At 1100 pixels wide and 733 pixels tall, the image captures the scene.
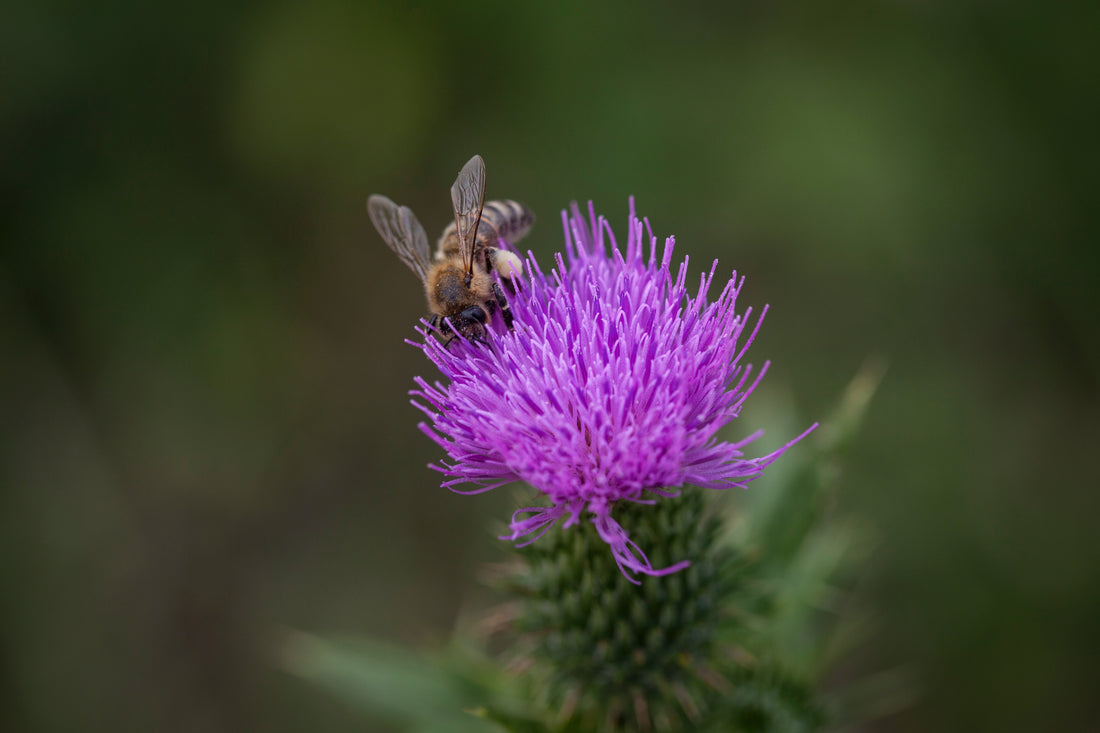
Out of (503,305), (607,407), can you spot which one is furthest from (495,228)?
(607,407)

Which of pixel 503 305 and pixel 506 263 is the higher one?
pixel 506 263

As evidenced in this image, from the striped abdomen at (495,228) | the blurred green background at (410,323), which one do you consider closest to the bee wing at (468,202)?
the striped abdomen at (495,228)

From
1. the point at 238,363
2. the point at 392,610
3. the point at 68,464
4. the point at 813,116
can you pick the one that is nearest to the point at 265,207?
the point at 238,363

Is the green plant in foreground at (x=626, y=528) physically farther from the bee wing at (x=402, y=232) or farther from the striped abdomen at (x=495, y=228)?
the bee wing at (x=402, y=232)

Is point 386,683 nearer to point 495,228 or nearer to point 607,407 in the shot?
point 607,407

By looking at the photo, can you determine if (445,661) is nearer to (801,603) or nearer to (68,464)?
(801,603)

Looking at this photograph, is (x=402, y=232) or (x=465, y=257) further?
(x=402, y=232)

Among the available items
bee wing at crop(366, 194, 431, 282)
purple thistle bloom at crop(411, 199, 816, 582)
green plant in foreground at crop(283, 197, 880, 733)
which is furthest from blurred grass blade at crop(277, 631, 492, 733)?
bee wing at crop(366, 194, 431, 282)
